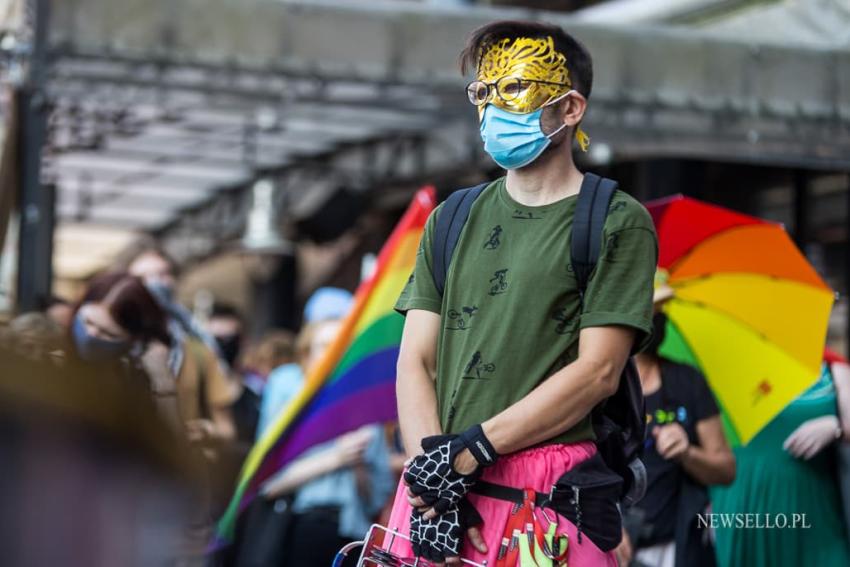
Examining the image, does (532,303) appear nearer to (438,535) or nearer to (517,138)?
(517,138)

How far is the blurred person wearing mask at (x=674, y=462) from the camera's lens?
536 cm

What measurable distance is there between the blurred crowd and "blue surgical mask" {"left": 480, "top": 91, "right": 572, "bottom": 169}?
96 cm

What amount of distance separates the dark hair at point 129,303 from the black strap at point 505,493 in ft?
8.41

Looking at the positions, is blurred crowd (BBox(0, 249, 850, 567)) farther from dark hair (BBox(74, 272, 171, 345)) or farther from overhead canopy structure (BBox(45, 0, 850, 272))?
overhead canopy structure (BBox(45, 0, 850, 272))

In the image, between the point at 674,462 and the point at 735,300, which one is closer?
the point at 674,462

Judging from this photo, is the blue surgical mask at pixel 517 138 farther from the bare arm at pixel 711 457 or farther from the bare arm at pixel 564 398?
the bare arm at pixel 711 457

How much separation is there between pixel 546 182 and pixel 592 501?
75 centimetres

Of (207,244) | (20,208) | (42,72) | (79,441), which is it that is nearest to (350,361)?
(20,208)

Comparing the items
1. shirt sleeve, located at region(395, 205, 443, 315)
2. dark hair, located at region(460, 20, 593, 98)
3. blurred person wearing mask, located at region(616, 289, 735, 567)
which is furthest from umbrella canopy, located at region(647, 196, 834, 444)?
shirt sleeve, located at region(395, 205, 443, 315)

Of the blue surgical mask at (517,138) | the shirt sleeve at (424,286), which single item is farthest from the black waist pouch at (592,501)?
the blue surgical mask at (517,138)

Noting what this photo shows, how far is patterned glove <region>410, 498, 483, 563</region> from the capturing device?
3318 millimetres

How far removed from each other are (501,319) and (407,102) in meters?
8.22

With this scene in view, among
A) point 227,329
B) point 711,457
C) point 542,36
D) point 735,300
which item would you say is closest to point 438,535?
point 542,36

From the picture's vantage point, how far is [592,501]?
134 inches
